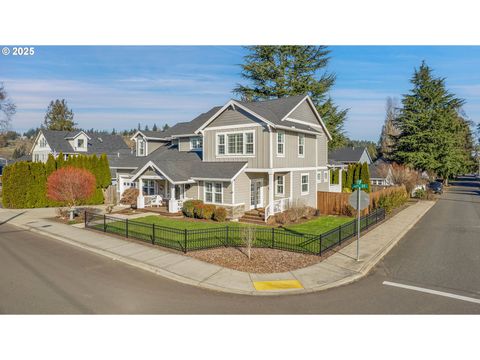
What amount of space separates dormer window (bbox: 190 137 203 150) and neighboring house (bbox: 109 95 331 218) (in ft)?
2.47

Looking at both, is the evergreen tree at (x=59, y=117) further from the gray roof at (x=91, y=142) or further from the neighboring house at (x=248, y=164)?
the neighboring house at (x=248, y=164)

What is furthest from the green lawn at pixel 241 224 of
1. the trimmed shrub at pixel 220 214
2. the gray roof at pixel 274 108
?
the gray roof at pixel 274 108

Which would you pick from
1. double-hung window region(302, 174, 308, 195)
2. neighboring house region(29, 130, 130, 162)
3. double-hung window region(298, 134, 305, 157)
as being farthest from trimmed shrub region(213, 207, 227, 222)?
neighboring house region(29, 130, 130, 162)

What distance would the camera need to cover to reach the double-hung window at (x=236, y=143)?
2138 centimetres

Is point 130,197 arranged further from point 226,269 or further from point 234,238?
point 226,269

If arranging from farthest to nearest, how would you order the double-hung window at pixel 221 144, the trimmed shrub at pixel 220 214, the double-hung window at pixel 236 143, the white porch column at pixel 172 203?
1. the double-hung window at pixel 221 144
2. the white porch column at pixel 172 203
3. the double-hung window at pixel 236 143
4. the trimmed shrub at pixel 220 214

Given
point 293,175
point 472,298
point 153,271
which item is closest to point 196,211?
point 293,175

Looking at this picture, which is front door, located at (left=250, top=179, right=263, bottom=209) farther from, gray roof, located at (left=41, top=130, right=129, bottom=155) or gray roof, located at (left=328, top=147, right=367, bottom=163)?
gray roof, located at (left=328, top=147, right=367, bottom=163)

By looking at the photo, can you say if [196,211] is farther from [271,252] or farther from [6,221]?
[6,221]

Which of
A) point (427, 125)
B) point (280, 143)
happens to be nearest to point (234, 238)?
point (280, 143)

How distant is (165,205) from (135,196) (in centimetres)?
306

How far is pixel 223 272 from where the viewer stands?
10.7 metres

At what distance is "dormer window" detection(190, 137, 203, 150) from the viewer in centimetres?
2731

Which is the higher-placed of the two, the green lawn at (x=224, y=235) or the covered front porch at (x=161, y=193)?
the covered front porch at (x=161, y=193)
